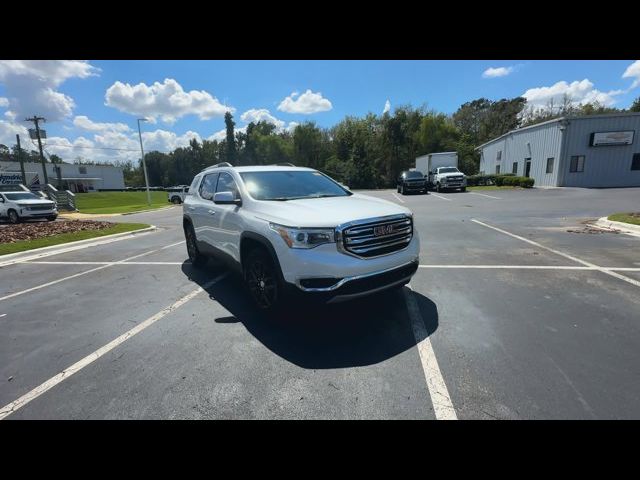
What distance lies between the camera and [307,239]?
3307mm

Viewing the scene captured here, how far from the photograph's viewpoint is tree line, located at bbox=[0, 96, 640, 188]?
1919 inches

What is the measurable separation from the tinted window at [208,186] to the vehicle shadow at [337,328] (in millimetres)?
1953

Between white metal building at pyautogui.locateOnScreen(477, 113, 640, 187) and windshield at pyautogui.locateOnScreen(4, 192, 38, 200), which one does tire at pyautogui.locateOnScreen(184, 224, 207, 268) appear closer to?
windshield at pyautogui.locateOnScreen(4, 192, 38, 200)

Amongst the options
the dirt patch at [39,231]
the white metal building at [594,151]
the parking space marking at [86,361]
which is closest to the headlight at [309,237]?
the parking space marking at [86,361]

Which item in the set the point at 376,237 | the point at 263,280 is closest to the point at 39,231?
the point at 263,280

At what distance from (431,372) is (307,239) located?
5.59 feet

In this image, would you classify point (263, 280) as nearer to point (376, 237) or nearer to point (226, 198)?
point (226, 198)

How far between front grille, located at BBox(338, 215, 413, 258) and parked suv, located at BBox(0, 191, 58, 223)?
19.7 m

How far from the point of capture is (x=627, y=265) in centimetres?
576
